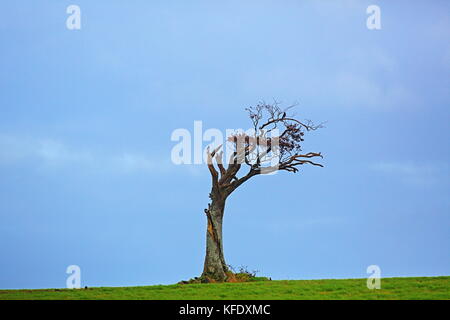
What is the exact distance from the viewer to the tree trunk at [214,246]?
3123 centimetres

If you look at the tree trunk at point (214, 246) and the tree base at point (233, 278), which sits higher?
the tree trunk at point (214, 246)

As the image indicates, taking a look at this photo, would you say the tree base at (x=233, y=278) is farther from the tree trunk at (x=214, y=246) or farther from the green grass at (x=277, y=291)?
the green grass at (x=277, y=291)

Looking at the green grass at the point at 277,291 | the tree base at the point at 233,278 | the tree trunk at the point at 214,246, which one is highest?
the tree trunk at the point at 214,246

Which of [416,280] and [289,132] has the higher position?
[289,132]

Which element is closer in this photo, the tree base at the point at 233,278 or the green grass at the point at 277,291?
the green grass at the point at 277,291

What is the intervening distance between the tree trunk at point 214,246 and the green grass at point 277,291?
2.45 meters

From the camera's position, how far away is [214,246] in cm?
3150

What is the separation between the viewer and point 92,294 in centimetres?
2658

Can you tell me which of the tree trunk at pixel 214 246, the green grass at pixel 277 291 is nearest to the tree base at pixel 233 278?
the tree trunk at pixel 214 246
